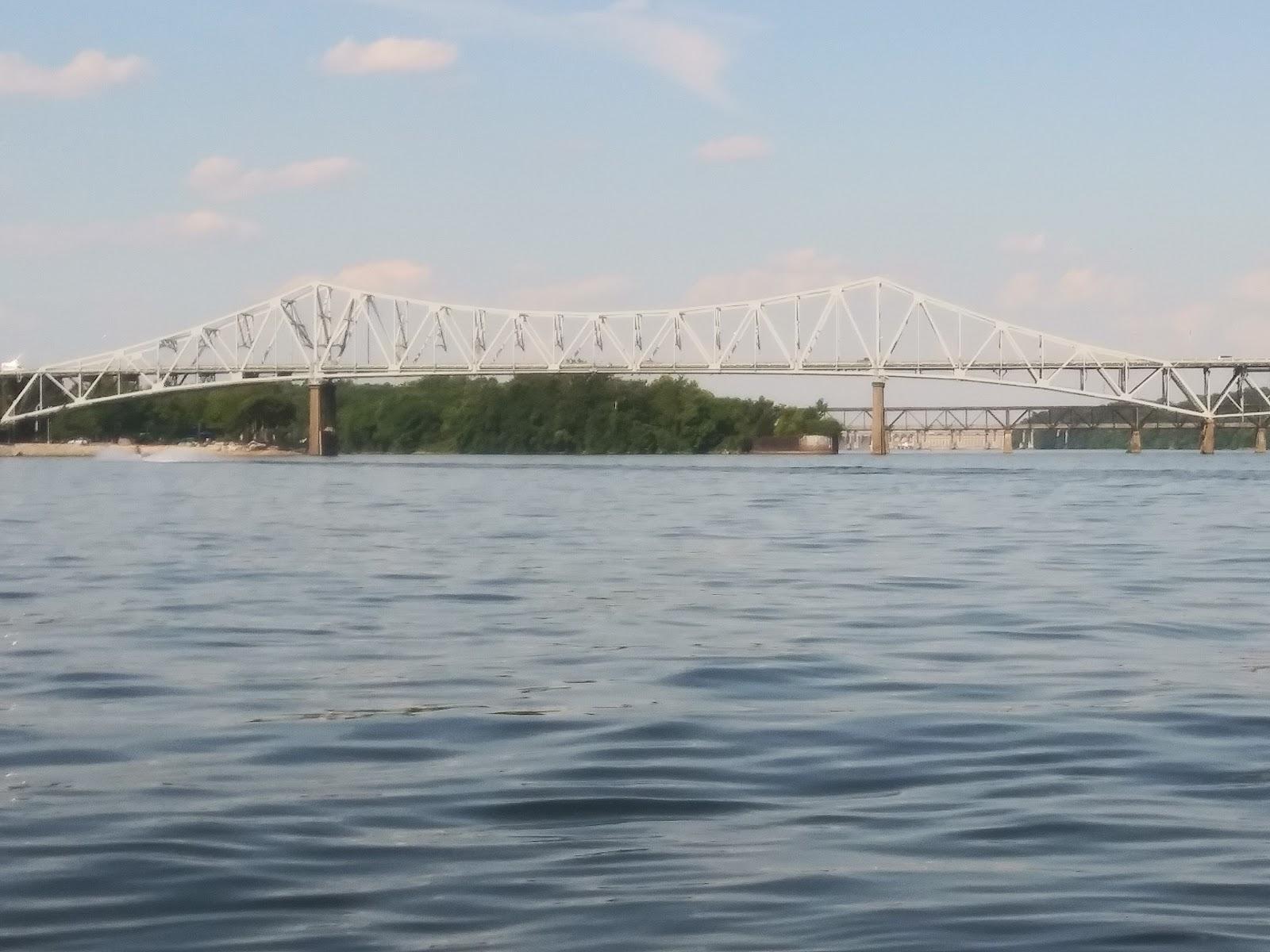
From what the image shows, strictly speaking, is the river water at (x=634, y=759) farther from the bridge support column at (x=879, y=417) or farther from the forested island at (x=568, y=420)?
the forested island at (x=568, y=420)

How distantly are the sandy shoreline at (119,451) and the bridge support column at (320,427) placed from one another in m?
4.67

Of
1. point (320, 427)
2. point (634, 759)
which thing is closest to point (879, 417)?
point (320, 427)

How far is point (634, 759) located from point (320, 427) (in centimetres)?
14550

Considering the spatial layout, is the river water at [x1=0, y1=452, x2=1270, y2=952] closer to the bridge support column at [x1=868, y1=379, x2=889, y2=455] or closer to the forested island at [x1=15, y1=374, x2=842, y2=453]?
the bridge support column at [x1=868, y1=379, x2=889, y2=455]

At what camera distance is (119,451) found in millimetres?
164625

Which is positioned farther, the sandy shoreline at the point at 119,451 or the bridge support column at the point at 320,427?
the sandy shoreline at the point at 119,451

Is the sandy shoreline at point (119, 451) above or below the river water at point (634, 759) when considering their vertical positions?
above

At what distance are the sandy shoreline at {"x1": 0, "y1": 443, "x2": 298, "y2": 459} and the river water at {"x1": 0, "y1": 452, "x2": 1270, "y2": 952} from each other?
135 m

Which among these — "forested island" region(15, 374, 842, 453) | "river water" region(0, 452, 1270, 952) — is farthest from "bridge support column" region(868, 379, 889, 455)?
"river water" region(0, 452, 1270, 952)

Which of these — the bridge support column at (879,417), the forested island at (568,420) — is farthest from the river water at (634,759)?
the forested island at (568,420)

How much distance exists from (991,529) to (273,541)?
527 inches

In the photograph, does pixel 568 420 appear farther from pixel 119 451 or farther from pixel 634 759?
pixel 634 759

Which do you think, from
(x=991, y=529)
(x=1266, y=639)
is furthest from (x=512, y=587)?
(x=991, y=529)

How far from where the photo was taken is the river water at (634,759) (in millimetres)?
6754
